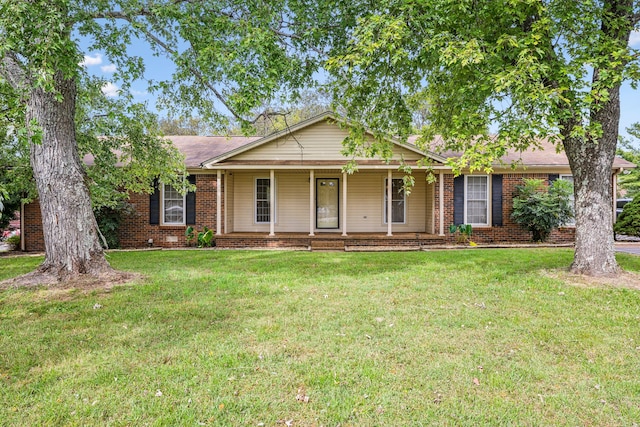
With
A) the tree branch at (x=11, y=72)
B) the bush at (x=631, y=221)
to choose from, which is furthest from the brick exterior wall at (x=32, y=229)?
the bush at (x=631, y=221)

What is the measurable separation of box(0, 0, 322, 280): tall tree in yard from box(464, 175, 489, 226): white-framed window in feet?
27.0

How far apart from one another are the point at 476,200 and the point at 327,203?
5.45m

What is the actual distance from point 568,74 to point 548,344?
4122 millimetres

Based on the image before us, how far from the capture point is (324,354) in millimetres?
3684

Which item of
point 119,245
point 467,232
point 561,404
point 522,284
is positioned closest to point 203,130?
point 119,245

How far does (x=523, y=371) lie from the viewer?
10.9 feet

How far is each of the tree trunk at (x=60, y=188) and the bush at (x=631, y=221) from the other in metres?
16.0

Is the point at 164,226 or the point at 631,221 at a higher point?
the point at 631,221

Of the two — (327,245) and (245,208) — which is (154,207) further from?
(327,245)

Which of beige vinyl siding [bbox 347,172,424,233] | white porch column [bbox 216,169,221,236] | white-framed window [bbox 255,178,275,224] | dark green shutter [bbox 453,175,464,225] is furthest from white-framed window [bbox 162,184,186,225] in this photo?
dark green shutter [bbox 453,175,464,225]

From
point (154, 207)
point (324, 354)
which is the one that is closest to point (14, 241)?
point (154, 207)

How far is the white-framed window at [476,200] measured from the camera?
43.6 feet

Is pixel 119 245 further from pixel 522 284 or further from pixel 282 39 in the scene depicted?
pixel 522 284

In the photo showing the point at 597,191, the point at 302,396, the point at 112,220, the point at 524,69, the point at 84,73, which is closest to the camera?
the point at 302,396
